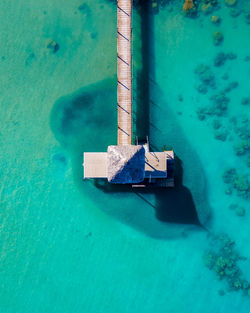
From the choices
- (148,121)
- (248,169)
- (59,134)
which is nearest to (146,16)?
(148,121)

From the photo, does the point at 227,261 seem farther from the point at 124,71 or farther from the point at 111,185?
the point at 124,71

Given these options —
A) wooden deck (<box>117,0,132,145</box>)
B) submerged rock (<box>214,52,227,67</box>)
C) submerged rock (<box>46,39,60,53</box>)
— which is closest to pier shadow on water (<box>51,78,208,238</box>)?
wooden deck (<box>117,0,132,145</box>)

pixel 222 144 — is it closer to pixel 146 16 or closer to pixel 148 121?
pixel 148 121

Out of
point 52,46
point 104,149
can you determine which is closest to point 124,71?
point 104,149

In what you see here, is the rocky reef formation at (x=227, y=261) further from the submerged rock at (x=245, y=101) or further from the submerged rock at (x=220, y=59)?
the submerged rock at (x=220, y=59)

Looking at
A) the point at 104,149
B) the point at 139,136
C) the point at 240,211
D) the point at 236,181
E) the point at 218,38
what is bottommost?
the point at 240,211
